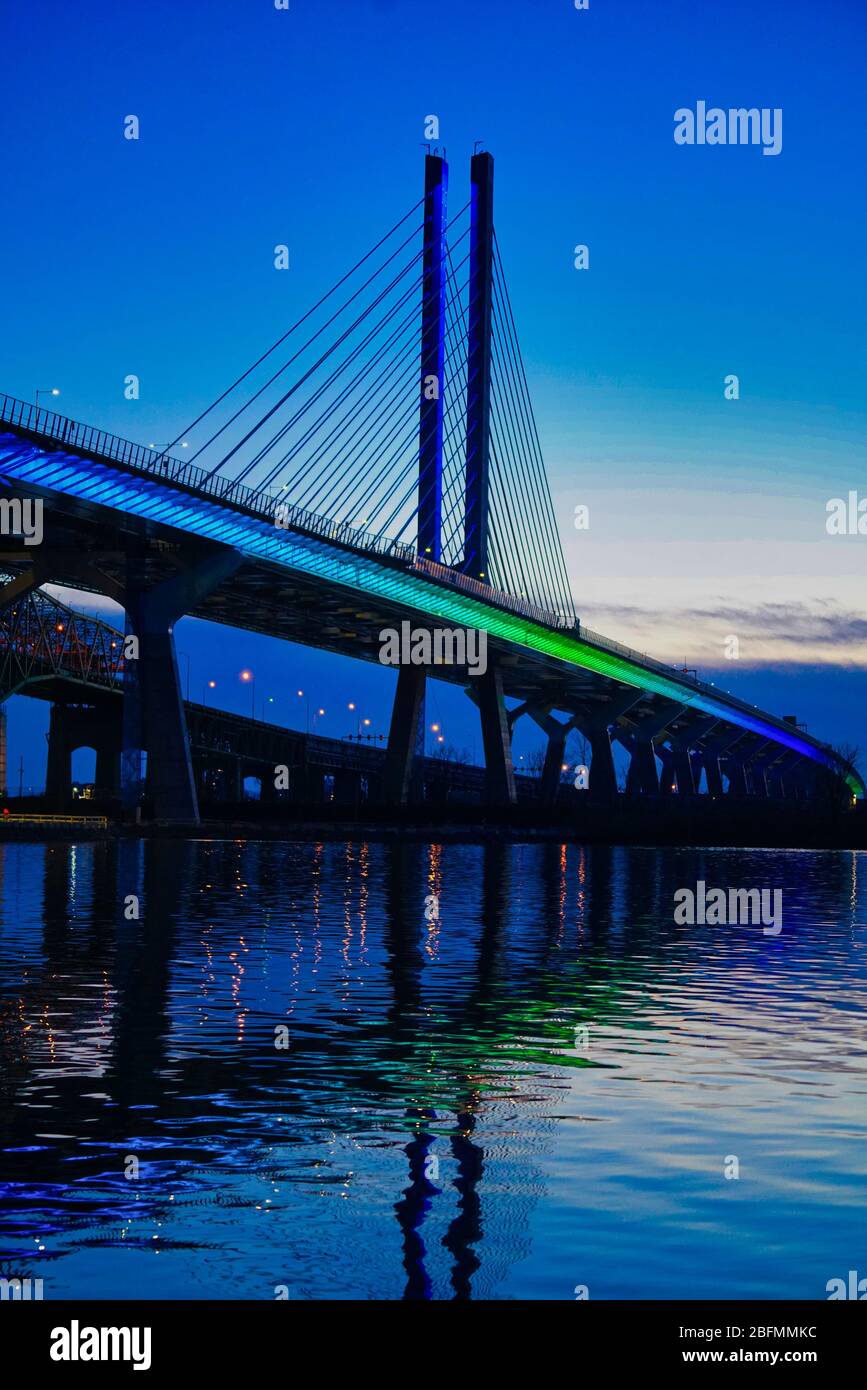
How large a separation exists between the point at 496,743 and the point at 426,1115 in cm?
11219

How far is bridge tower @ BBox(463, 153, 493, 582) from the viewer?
354 feet

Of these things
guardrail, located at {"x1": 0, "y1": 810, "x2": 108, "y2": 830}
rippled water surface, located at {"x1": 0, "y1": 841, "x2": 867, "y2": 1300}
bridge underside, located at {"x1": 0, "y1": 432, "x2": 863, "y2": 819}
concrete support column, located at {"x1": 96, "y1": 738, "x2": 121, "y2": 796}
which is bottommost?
rippled water surface, located at {"x1": 0, "y1": 841, "x2": 867, "y2": 1300}

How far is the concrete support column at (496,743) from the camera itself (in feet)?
411

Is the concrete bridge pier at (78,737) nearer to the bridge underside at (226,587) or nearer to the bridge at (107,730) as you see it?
the bridge at (107,730)

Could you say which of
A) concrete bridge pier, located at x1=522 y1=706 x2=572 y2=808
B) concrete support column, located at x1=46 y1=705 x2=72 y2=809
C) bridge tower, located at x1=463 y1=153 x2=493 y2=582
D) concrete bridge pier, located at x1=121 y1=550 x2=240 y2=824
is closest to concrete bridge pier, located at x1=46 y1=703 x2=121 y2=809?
concrete support column, located at x1=46 y1=705 x2=72 y2=809

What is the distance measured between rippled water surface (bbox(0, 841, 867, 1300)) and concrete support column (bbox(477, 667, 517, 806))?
94040 millimetres

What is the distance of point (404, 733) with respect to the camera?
115312mm

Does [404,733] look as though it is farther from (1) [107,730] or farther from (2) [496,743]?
(1) [107,730]

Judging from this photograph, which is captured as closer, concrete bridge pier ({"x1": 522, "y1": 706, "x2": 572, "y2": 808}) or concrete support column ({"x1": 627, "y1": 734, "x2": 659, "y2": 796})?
concrete bridge pier ({"x1": 522, "y1": 706, "x2": 572, "y2": 808})

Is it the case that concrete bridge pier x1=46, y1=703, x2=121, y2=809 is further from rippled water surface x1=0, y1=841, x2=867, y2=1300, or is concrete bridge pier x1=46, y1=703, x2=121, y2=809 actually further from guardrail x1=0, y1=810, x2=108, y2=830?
rippled water surface x1=0, y1=841, x2=867, y2=1300

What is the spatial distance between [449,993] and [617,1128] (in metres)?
9.20

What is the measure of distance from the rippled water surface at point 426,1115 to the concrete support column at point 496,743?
3702 inches
